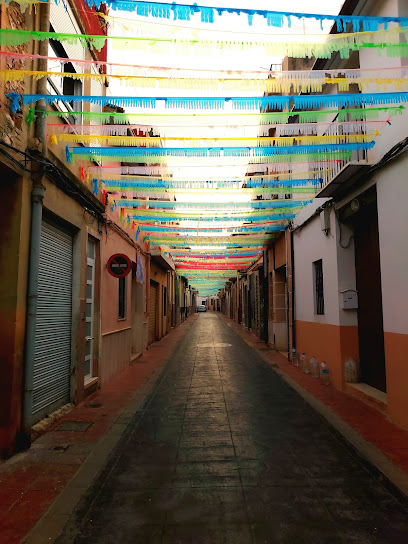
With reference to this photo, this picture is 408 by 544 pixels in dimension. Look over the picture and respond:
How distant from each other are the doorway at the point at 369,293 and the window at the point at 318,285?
173 cm

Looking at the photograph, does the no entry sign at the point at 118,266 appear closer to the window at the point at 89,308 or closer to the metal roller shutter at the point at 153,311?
the window at the point at 89,308

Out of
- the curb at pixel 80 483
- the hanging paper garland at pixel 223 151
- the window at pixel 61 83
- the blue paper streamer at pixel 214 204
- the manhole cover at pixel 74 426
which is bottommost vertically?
the curb at pixel 80 483

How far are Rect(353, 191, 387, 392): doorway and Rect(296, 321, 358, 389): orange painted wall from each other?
200mm

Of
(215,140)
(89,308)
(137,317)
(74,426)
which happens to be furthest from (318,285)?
(137,317)

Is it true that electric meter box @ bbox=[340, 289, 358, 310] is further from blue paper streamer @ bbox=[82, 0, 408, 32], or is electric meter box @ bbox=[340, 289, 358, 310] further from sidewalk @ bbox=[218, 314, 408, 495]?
blue paper streamer @ bbox=[82, 0, 408, 32]

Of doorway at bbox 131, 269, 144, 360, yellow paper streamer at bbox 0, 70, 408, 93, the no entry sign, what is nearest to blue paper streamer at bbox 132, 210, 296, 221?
the no entry sign

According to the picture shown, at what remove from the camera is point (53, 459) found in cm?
461

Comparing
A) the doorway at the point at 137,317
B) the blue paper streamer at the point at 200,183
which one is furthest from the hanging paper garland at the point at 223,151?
the doorway at the point at 137,317

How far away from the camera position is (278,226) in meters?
12.7

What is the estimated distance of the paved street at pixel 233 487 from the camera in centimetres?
314

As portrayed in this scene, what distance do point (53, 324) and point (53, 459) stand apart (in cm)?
228

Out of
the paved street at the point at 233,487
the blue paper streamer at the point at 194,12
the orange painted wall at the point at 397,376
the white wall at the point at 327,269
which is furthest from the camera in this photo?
the white wall at the point at 327,269

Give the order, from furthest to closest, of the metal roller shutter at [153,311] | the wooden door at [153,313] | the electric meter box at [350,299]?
the metal roller shutter at [153,311] < the wooden door at [153,313] < the electric meter box at [350,299]

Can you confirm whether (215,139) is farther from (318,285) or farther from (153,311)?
(153,311)
